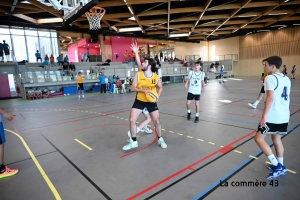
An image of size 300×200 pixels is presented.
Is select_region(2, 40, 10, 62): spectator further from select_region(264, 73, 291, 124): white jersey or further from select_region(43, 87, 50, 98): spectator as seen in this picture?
select_region(264, 73, 291, 124): white jersey

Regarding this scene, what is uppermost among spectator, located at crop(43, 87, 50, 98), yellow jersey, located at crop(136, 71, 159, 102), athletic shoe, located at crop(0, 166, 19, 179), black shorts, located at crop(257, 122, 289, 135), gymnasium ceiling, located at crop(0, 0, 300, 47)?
gymnasium ceiling, located at crop(0, 0, 300, 47)

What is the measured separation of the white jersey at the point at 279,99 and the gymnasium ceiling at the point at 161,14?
17.9m

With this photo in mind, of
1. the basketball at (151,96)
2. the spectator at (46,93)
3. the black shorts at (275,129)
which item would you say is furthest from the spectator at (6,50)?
the black shorts at (275,129)

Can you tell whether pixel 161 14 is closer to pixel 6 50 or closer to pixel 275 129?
pixel 6 50

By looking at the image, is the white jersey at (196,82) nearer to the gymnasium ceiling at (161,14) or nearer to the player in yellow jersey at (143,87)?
the player in yellow jersey at (143,87)

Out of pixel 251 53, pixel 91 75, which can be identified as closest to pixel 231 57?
pixel 251 53

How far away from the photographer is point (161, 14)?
2266 cm

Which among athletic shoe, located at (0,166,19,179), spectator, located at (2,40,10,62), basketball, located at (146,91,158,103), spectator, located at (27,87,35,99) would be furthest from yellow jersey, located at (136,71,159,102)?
spectator, located at (2,40,10,62)

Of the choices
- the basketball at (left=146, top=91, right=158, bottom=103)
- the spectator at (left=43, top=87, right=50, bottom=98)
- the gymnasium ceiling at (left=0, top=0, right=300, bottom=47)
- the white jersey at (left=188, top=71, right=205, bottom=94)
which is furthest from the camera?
the gymnasium ceiling at (left=0, top=0, right=300, bottom=47)

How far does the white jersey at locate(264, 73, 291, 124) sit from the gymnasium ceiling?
1785 cm

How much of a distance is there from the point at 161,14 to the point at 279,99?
73.7ft

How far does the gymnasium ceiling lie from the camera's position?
61.7 feet

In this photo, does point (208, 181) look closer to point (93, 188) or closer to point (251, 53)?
point (93, 188)

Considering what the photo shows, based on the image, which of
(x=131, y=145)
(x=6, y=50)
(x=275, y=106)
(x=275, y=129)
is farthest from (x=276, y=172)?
(x=6, y=50)
